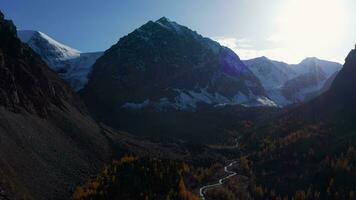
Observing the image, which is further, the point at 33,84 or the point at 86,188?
the point at 33,84

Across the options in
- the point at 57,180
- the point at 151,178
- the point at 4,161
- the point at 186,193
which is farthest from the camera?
the point at 151,178

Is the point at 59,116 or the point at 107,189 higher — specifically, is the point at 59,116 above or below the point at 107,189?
above

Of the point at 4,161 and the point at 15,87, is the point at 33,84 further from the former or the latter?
the point at 4,161

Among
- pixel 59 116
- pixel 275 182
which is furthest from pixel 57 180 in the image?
pixel 275 182

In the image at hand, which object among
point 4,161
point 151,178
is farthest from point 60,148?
point 4,161

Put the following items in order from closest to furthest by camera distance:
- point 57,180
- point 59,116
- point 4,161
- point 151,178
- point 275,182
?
point 4,161 → point 57,180 → point 151,178 → point 275,182 → point 59,116

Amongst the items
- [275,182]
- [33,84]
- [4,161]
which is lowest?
[275,182]
